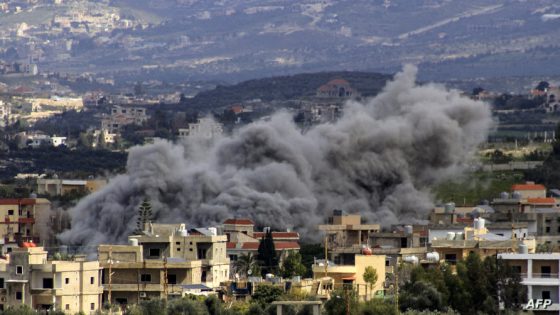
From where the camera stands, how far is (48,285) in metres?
48.9

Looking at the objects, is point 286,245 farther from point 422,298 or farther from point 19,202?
point 422,298

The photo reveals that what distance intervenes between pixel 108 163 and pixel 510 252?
215ft

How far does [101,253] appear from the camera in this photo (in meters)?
55.6

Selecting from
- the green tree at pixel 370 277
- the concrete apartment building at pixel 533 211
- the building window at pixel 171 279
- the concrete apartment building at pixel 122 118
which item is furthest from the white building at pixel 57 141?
the green tree at pixel 370 277

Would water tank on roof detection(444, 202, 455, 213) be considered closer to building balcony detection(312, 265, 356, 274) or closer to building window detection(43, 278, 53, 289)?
building balcony detection(312, 265, 356, 274)

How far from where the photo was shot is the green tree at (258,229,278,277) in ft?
205

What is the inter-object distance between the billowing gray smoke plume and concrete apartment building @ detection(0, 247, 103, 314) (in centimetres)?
2685

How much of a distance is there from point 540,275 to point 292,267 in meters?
12.0

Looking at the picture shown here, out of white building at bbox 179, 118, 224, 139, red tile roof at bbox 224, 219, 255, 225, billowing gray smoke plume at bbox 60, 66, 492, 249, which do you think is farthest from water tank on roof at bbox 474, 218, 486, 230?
white building at bbox 179, 118, 224, 139

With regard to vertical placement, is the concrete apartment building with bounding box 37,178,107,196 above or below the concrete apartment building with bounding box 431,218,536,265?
below

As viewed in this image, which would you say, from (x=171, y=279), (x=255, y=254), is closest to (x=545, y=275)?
(x=171, y=279)

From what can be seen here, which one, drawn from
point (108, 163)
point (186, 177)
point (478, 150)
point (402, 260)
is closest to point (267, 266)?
point (402, 260)

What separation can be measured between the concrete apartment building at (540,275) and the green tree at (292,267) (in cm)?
889

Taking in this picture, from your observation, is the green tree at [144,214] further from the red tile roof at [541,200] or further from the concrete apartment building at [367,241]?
the red tile roof at [541,200]
